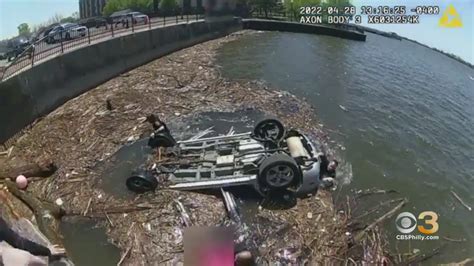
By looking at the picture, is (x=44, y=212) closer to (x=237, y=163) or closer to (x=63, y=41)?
(x=237, y=163)

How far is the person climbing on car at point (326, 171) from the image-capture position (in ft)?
37.3

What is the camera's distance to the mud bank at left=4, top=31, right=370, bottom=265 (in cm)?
920

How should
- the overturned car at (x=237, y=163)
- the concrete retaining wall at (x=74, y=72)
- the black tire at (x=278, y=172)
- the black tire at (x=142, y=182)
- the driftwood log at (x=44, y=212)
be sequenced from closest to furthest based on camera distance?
the driftwood log at (x=44, y=212) < the black tire at (x=278, y=172) < the overturned car at (x=237, y=163) < the black tire at (x=142, y=182) < the concrete retaining wall at (x=74, y=72)

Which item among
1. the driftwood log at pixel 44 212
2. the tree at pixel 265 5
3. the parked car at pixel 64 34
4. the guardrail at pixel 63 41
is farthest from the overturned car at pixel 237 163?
the tree at pixel 265 5

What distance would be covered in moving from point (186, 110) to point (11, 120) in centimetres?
655

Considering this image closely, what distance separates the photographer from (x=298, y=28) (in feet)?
132

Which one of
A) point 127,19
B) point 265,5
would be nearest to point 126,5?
point 265,5

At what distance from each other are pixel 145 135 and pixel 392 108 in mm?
11378

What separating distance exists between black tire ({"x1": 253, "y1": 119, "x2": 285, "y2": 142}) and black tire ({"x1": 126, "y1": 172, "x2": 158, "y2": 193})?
3.64 metres

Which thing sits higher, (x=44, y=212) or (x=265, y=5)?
(x=265, y=5)

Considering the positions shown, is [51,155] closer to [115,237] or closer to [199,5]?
[115,237]

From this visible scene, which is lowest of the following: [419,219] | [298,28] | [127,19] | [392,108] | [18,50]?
[419,219]

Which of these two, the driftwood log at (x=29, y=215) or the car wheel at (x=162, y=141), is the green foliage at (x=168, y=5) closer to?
the car wheel at (x=162, y=141)

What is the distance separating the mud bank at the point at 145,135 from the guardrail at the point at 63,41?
2.32 metres
